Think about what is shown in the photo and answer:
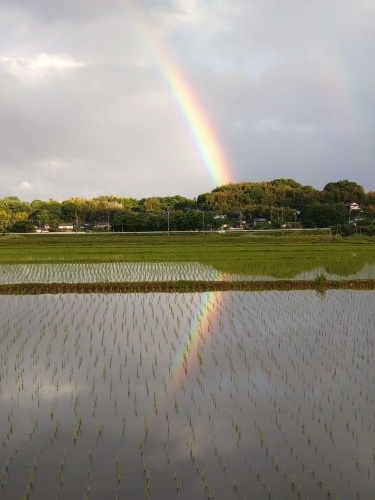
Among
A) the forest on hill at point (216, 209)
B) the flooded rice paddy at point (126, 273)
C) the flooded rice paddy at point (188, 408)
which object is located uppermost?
Answer: the forest on hill at point (216, 209)

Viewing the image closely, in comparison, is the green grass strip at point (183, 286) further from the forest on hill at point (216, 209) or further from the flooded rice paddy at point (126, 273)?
the forest on hill at point (216, 209)

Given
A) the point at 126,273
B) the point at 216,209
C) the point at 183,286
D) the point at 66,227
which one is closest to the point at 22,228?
the point at 66,227

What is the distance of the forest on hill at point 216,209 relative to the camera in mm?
59094

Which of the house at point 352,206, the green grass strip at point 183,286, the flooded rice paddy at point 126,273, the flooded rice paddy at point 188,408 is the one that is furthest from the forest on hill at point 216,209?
the flooded rice paddy at point 188,408

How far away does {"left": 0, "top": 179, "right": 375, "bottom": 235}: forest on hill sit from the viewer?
59.1 metres

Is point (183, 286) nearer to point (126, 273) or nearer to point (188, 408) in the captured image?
point (126, 273)

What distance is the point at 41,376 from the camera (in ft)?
18.9

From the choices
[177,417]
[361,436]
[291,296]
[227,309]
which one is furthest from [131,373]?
[291,296]

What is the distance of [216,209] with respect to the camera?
7581cm

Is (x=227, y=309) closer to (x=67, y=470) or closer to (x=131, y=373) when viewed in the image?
(x=131, y=373)

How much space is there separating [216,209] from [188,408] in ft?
235

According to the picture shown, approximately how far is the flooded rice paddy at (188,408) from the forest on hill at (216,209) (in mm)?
49228

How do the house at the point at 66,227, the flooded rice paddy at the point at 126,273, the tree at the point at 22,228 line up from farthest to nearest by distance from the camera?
1. the house at the point at 66,227
2. the tree at the point at 22,228
3. the flooded rice paddy at the point at 126,273

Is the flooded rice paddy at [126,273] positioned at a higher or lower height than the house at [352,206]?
lower
